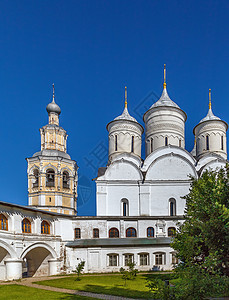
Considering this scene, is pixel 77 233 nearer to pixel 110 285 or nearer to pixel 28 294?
pixel 110 285

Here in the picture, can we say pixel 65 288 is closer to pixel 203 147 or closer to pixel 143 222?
pixel 143 222

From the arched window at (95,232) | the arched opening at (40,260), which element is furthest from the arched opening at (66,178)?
the arched opening at (40,260)

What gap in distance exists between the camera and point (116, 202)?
23.7 m

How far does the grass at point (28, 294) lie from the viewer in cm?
1145

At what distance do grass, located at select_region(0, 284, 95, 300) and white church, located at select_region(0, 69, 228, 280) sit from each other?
2.95 meters

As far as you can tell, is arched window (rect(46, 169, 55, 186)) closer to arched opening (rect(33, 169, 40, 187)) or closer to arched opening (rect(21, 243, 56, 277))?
arched opening (rect(33, 169, 40, 187))

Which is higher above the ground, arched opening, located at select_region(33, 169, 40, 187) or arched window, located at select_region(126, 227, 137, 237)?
arched opening, located at select_region(33, 169, 40, 187)

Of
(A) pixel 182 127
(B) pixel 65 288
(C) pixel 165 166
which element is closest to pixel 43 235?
(B) pixel 65 288

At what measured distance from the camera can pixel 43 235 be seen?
18.8 metres

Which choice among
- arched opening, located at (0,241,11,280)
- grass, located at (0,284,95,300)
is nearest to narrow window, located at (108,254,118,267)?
arched opening, located at (0,241,11,280)

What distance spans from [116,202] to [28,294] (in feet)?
40.1

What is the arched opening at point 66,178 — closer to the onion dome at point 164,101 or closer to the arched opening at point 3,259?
the onion dome at point 164,101

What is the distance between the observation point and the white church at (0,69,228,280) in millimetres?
18562

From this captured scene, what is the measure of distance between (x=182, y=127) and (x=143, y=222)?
11.8 m
